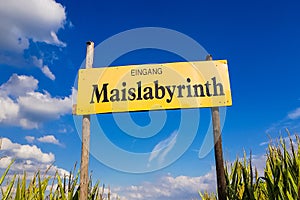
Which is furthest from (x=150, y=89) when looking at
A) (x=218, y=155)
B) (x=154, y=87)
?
(x=218, y=155)

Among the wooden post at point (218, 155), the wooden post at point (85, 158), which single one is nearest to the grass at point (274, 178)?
the wooden post at point (218, 155)

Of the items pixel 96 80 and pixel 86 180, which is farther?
pixel 96 80

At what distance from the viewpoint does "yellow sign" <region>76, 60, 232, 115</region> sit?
4121 mm

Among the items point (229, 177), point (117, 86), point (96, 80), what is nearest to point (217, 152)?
point (229, 177)

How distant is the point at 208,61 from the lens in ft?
14.0

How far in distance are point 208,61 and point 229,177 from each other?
158 cm

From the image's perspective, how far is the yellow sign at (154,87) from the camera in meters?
4.12

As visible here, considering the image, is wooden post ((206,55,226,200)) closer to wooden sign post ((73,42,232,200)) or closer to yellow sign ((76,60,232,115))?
wooden sign post ((73,42,232,200))

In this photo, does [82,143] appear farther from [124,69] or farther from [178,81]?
[178,81]

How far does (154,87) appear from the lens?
4242mm

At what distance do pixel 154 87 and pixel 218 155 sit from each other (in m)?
→ 1.25

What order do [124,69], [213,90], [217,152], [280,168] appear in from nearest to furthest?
[280,168]
[217,152]
[213,90]
[124,69]

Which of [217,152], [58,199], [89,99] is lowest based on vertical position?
[58,199]

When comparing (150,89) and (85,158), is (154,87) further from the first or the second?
(85,158)
